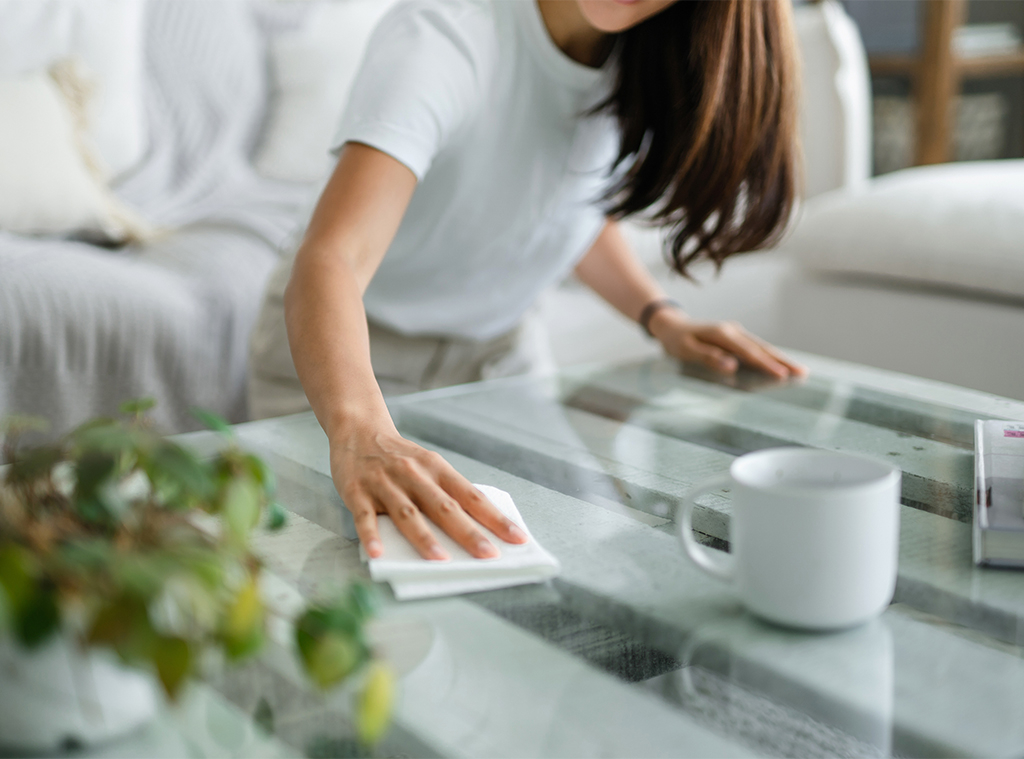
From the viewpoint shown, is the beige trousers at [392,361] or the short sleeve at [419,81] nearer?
the short sleeve at [419,81]

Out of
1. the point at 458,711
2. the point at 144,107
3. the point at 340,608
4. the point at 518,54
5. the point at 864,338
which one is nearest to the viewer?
the point at 340,608

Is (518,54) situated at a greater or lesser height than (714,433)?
greater

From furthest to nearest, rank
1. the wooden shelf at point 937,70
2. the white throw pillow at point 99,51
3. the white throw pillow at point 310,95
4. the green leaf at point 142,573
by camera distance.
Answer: the wooden shelf at point 937,70 → the white throw pillow at point 310,95 → the white throw pillow at point 99,51 → the green leaf at point 142,573

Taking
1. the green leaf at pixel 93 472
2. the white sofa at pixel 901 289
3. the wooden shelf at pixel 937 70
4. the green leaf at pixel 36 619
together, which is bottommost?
the white sofa at pixel 901 289

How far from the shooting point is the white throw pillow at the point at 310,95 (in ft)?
7.54

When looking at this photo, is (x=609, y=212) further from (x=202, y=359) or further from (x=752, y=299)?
(x=752, y=299)

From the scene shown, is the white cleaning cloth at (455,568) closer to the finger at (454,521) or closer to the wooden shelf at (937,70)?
the finger at (454,521)

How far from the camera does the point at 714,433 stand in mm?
867

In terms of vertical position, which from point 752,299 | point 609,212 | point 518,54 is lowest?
point 752,299

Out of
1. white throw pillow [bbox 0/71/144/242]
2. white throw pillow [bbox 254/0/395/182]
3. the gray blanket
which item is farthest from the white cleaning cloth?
white throw pillow [bbox 254/0/395/182]

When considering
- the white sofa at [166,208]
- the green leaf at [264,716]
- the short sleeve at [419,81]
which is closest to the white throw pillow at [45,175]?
the white sofa at [166,208]

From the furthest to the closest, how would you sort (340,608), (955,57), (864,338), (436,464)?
1. (955,57)
2. (864,338)
3. (436,464)
4. (340,608)

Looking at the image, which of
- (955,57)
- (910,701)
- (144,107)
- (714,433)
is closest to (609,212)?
(714,433)

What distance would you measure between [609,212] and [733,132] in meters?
0.16
